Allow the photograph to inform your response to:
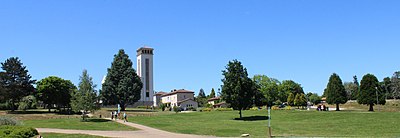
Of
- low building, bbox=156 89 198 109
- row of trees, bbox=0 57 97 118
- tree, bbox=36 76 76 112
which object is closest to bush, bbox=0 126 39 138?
row of trees, bbox=0 57 97 118

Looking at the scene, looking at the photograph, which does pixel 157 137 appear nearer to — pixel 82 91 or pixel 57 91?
pixel 82 91

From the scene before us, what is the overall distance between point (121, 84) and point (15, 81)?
1991 cm

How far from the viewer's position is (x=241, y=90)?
164 ft

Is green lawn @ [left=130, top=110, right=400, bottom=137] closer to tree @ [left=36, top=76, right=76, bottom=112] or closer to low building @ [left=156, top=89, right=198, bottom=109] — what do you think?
tree @ [left=36, top=76, right=76, bottom=112]

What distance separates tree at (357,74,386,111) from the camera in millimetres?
58562

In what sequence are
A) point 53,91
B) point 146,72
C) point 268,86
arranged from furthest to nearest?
point 146,72, point 268,86, point 53,91

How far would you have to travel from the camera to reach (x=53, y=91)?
70.6 metres

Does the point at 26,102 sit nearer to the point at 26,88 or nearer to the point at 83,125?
the point at 26,88

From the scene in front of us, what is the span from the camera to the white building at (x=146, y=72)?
4710 inches

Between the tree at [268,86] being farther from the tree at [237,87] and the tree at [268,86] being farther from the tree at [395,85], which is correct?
the tree at [237,87]

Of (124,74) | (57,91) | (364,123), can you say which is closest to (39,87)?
(57,91)

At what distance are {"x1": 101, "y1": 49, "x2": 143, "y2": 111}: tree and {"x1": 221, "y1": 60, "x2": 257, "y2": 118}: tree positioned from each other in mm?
31728

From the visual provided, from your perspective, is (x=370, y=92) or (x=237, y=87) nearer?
(x=237, y=87)

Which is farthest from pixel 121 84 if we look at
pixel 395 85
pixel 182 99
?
pixel 395 85
